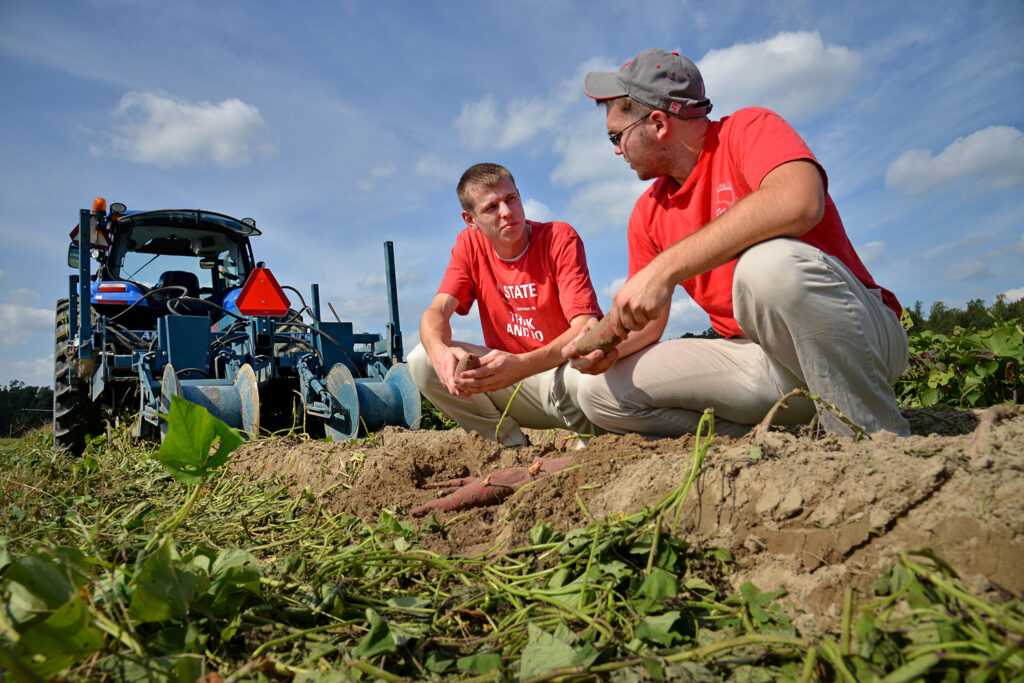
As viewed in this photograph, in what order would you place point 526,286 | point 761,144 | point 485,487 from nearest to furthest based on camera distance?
point 485,487 → point 761,144 → point 526,286

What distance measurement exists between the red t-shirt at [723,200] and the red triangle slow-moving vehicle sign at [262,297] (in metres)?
3.16

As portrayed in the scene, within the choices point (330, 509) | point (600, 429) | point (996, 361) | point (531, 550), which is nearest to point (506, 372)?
point (600, 429)

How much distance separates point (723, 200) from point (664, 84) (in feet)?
1.55

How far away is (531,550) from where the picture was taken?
1.37m

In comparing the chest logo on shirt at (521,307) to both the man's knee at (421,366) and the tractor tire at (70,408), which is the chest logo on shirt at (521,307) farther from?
the tractor tire at (70,408)

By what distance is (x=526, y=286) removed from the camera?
3152 millimetres

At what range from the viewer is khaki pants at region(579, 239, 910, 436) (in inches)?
75.0

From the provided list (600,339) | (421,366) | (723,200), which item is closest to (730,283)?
(723,200)

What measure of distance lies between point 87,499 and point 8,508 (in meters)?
0.24

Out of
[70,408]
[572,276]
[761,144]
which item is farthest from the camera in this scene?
[70,408]

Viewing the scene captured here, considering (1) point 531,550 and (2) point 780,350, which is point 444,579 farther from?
(2) point 780,350

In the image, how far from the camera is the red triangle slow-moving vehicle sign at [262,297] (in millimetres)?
4723

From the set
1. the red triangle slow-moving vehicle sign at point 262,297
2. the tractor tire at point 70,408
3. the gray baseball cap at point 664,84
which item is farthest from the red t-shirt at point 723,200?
the tractor tire at point 70,408

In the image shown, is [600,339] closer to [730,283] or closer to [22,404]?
[730,283]
